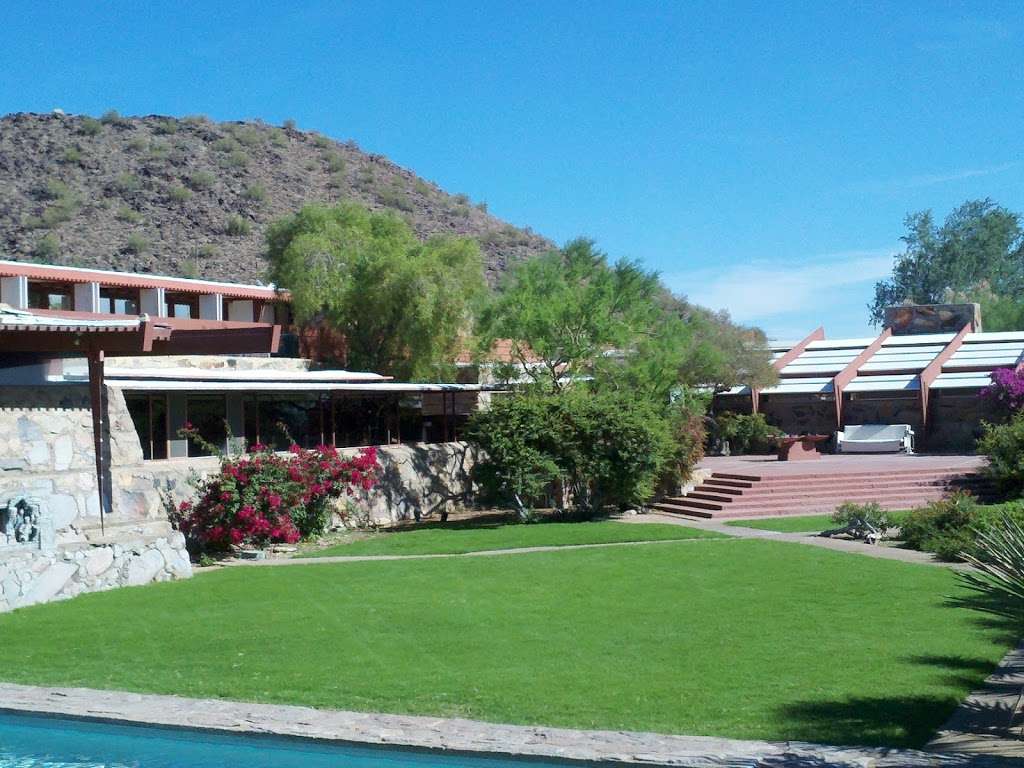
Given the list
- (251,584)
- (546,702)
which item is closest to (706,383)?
(251,584)

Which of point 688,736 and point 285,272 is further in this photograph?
point 285,272

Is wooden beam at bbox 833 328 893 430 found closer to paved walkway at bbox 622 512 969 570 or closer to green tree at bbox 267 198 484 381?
green tree at bbox 267 198 484 381

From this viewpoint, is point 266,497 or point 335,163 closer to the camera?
point 266,497

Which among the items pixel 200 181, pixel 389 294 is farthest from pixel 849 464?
pixel 200 181

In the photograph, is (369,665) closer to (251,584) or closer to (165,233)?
(251,584)

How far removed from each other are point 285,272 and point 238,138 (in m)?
44.1

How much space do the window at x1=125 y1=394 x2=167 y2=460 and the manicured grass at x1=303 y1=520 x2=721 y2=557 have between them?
3.85m

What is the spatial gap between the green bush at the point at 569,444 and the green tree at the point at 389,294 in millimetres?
4269

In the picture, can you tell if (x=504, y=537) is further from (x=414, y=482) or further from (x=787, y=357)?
(x=787, y=357)

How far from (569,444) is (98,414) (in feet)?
35.3

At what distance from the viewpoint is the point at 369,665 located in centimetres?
1051

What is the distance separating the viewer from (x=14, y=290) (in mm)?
29453

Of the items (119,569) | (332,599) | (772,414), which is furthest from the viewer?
(772,414)

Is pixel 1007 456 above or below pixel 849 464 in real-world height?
above
